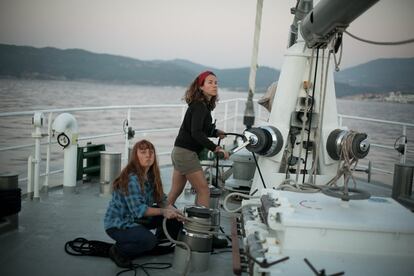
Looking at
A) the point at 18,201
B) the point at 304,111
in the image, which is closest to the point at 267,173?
the point at 304,111

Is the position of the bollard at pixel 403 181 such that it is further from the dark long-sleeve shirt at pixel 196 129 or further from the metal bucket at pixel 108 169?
the metal bucket at pixel 108 169

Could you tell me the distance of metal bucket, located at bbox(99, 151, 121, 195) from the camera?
619 cm

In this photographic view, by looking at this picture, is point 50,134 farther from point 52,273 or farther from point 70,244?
point 52,273

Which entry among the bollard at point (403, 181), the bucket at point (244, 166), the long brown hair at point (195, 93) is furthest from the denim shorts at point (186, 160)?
the bollard at point (403, 181)

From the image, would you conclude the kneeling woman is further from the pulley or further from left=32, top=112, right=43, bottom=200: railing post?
left=32, top=112, right=43, bottom=200: railing post

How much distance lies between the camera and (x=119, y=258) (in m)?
3.84

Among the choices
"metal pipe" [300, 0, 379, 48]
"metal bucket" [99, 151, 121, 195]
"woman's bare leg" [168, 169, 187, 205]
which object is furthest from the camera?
"metal bucket" [99, 151, 121, 195]

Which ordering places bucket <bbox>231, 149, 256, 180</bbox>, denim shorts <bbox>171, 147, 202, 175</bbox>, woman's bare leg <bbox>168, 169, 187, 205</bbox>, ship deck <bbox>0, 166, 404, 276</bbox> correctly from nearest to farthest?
ship deck <bbox>0, 166, 404, 276</bbox> < denim shorts <bbox>171, 147, 202, 175</bbox> < woman's bare leg <bbox>168, 169, 187, 205</bbox> < bucket <bbox>231, 149, 256, 180</bbox>

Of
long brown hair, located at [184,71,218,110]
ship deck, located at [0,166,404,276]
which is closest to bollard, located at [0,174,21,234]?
ship deck, located at [0,166,404,276]

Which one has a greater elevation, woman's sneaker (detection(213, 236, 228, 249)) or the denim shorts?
the denim shorts

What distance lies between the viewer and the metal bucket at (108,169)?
6191mm

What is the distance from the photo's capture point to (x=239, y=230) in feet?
13.9

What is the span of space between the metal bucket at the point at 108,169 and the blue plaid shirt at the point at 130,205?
7.75ft

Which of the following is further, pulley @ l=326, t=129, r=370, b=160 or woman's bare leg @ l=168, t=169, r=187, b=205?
woman's bare leg @ l=168, t=169, r=187, b=205
